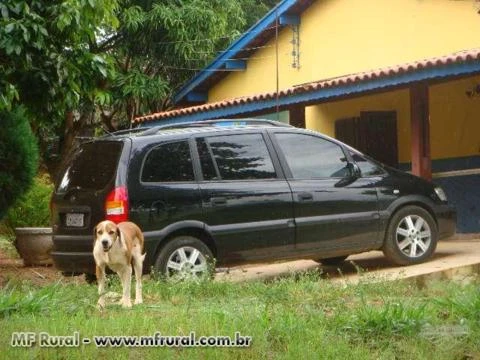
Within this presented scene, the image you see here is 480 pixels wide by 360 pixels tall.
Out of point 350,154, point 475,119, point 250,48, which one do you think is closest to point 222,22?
point 250,48

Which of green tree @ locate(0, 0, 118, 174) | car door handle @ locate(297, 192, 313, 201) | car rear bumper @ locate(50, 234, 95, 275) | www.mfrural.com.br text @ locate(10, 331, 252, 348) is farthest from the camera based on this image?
car door handle @ locate(297, 192, 313, 201)

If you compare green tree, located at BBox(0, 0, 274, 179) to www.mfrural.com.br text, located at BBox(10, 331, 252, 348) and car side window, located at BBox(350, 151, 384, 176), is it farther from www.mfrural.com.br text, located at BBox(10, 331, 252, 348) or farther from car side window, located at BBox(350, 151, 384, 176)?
www.mfrural.com.br text, located at BBox(10, 331, 252, 348)

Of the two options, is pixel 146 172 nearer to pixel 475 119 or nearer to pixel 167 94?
pixel 475 119

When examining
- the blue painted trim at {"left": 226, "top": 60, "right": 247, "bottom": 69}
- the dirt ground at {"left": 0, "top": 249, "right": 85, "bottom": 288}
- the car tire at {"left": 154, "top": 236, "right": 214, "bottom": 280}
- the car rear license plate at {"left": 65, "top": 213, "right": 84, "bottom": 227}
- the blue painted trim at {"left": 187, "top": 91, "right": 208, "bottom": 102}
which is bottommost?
the dirt ground at {"left": 0, "top": 249, "right": 85, "bottom": 288}

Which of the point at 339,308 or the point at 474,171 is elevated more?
the point at 474,171

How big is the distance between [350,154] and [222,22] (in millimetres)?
8615

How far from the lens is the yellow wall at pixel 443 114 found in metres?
12.1

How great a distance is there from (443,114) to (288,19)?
3.91 meters

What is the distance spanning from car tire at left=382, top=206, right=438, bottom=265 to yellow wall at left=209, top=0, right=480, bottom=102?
406 cm

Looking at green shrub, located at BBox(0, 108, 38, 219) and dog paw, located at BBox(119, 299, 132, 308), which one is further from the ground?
green shrub, located at BBox(0, 108, 38, 219)

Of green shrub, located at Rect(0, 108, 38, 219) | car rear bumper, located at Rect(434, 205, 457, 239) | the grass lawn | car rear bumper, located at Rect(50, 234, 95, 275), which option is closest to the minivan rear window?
car rear bumper, located at Rect(50, 234, 95, 275)

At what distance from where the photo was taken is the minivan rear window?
7562 mm

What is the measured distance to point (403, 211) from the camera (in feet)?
29.0

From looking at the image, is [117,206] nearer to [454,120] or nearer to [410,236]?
[410,236]
